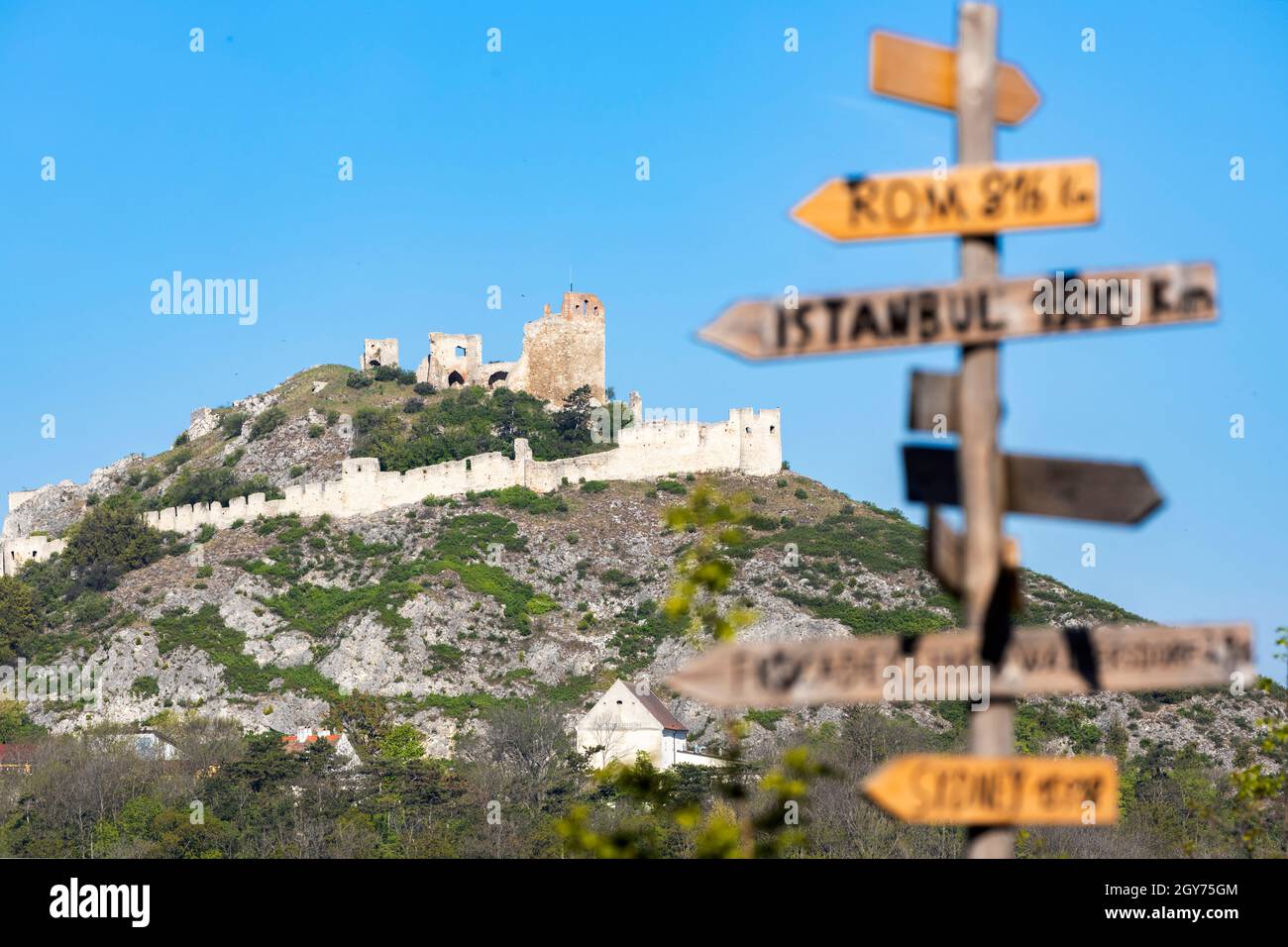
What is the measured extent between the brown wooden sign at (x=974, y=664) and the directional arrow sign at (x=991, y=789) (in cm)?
26

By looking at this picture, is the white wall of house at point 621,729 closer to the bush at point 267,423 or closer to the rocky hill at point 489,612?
the rocky hill at point 489,612

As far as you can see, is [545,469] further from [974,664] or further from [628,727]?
[974,664]

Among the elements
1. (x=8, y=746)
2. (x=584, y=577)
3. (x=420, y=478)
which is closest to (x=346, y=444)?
(x=420, y=478)

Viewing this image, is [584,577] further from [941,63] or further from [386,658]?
[941,63]

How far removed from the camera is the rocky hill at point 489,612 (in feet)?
196

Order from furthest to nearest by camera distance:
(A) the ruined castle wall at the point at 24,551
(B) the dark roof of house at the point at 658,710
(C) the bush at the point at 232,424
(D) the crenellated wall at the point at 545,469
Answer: (C) the bush at the point at 232,424
(A) the ruined castle wall at the point at 24,551
(D) the crenellated wall at the point at 545,469
(B) the dark roof of house at the point at 658,710

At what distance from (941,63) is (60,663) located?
6511cm

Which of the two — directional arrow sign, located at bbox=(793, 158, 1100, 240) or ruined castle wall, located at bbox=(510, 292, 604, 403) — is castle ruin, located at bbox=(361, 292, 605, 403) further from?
directional arrow sign, located at bbox=(793, 158, 1100, 240)

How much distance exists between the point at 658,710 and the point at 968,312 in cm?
5191

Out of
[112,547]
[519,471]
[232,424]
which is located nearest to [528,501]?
[519,471]

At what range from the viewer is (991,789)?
6.00 m

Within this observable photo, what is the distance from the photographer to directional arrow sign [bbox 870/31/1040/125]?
6266 millimetres

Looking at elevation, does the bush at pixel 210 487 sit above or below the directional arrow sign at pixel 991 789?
above

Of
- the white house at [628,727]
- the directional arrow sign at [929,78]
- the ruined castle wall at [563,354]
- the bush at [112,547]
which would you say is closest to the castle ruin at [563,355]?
the ruined castle wall at [563,354]
